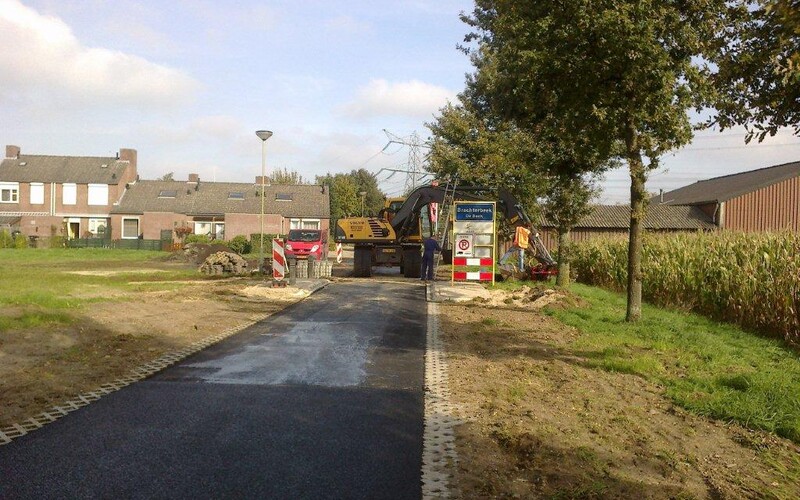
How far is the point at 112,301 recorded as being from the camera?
15.5m

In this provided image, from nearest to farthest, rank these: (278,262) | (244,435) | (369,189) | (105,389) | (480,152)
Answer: (244,435) → (105,389) → (278,262) → (480,152) → (369,189)

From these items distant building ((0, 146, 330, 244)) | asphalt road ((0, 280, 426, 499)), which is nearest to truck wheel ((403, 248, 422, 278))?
asphalt road ((0, 280, 426, 499))

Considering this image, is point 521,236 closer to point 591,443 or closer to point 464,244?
point 464,244

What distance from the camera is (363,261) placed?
92.6 feet

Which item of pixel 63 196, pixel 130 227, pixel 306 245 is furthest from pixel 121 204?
pixel 306 245

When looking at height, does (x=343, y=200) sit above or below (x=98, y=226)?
above

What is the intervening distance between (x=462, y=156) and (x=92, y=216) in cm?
4502

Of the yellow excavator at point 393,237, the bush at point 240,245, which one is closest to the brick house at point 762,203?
the yellow excavator at point 393,237

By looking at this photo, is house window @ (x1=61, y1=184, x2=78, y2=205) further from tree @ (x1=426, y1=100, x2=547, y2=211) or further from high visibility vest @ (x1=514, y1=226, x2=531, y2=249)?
high visibility vest @ (x1=514, y1=226, x2=531, y2=249)

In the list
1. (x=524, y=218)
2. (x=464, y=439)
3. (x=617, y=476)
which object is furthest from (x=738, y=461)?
(x=524, y=218)

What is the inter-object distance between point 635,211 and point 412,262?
15.3 metres

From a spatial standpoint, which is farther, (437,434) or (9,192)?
(9,192)

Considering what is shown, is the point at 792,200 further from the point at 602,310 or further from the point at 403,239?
the point at 602,310

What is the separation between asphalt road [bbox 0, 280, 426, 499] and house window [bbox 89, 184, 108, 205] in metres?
58.8
